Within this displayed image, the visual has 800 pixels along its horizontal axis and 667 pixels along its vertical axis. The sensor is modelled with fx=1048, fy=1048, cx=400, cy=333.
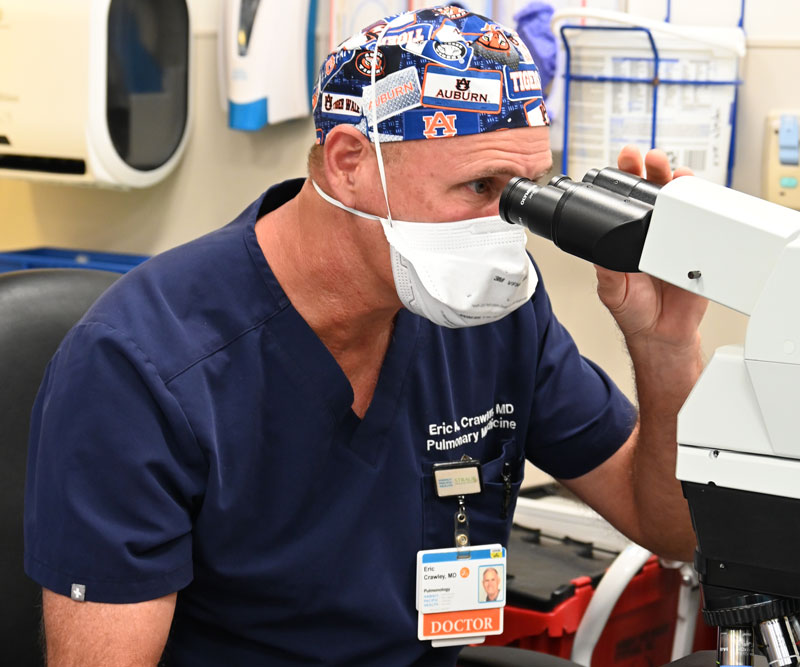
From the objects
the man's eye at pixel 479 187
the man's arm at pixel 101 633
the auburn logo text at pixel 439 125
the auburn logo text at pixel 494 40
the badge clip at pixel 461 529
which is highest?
the auburn logo text at pixel 494 40

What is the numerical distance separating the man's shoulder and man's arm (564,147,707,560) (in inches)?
16.9

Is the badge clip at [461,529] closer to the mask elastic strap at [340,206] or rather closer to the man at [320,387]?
the man at [320,387]

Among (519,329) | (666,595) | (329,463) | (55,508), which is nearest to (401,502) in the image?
(329,463)

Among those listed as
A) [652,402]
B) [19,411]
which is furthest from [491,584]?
[19,411]

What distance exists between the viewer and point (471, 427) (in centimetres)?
142

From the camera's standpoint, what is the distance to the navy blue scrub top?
115 cm

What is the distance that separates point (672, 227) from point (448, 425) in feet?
2.06

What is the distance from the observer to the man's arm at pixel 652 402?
49.1 inches

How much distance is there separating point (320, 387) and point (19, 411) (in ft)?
1.35

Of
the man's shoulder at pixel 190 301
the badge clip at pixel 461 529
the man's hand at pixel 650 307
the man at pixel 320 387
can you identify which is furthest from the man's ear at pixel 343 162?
the badge clip at pixel 461 529

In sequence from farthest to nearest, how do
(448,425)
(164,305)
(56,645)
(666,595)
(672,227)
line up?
(666,595) < (448,425) < (164,305) < (56,645) < (672,227)

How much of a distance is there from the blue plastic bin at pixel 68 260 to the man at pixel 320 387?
1.42m

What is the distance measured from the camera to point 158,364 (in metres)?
1.19

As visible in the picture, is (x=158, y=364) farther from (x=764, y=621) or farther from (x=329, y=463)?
(x=764, y=621)
